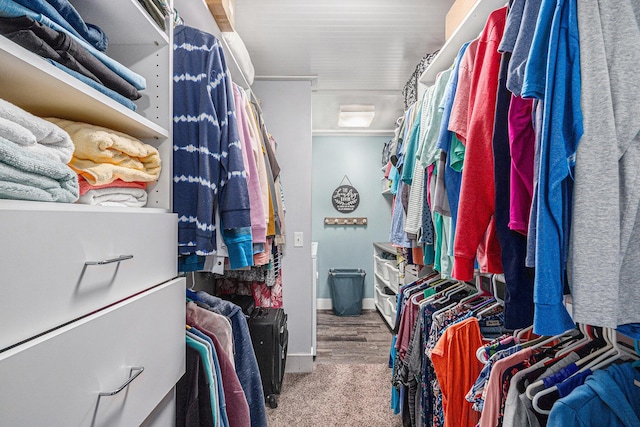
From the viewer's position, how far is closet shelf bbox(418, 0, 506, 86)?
125 centimetres

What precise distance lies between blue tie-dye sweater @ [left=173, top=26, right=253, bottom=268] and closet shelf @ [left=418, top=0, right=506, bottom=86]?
37.0 inches

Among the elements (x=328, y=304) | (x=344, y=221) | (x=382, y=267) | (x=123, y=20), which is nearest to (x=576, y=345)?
(x=123, y=20)

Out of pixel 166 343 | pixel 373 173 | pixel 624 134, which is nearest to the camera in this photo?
pixel 624 134

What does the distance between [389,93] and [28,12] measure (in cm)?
296

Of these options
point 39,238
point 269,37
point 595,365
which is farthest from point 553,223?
point 269,37

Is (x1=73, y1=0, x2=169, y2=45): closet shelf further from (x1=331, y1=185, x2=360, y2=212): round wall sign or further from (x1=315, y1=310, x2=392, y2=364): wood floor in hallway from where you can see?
(x1=331, y1=185, x2=360, y2=212): round wall sign

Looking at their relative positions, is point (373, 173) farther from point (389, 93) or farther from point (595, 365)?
point (595, 365)

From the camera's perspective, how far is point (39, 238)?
1.75 ft

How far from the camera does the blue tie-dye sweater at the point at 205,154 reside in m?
1.10

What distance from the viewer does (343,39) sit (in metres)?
2.26

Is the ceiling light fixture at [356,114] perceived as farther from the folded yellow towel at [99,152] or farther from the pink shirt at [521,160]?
Answer: the folded yellow towel at [99,152]

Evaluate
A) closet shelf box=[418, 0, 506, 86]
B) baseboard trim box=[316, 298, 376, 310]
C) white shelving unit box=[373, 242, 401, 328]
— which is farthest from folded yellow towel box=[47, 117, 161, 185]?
baseboard trim box=[316, 298, 376, 310]

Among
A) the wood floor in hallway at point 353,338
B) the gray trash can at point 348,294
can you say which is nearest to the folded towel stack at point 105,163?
the wood floor in hallway at point 353,338

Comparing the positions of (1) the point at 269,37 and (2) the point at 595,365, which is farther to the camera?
(1) the point at 269,37
